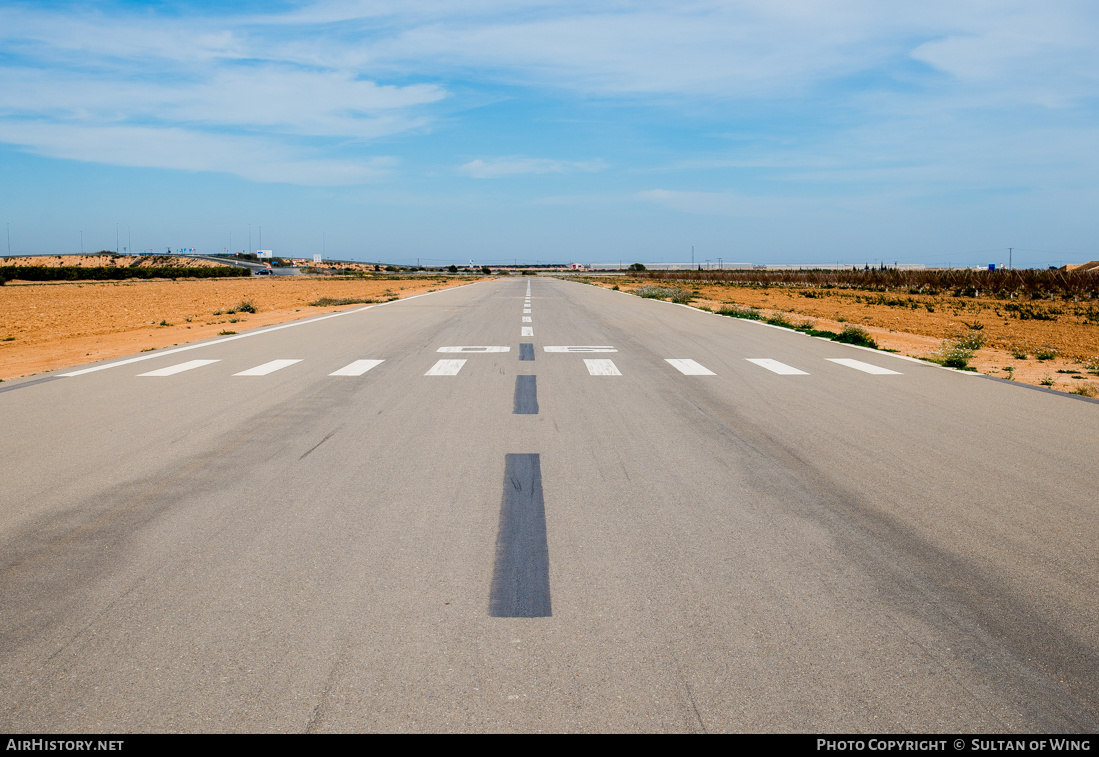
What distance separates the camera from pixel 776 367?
13.1 m

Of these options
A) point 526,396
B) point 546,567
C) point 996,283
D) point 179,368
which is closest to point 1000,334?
point 526,396

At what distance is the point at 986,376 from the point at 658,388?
19.3 ft

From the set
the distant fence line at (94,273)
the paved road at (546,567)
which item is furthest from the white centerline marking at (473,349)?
the distant fence line at (94,273)

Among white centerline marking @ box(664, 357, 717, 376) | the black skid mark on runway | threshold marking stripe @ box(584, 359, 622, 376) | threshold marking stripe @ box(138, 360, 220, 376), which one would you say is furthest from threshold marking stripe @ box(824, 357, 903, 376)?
threshold marking stripe @ box(138, 360, 220, 376)

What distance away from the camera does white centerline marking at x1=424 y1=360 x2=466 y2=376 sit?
12094 mm

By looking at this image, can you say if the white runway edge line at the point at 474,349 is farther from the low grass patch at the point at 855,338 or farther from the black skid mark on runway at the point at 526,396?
the low grass patch at the point at 855,338

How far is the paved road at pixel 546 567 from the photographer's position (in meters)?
3.03

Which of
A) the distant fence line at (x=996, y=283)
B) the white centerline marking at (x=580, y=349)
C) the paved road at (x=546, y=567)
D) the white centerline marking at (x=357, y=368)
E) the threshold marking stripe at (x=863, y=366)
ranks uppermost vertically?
the distant fence line at (x=996, y=283)

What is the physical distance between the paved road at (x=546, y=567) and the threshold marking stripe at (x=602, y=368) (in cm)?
266

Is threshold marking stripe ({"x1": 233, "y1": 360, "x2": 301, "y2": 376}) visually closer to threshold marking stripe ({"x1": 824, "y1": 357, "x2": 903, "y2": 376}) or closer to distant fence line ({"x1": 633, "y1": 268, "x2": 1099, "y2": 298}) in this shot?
threshold marking stripe ({"x1": 824, "y1": 357, "x2": 903, "y2": 376})

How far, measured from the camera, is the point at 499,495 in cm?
570

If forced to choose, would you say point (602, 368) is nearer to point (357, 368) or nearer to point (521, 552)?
point (357, 368)

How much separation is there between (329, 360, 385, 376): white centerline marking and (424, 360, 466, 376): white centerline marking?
1.05m
